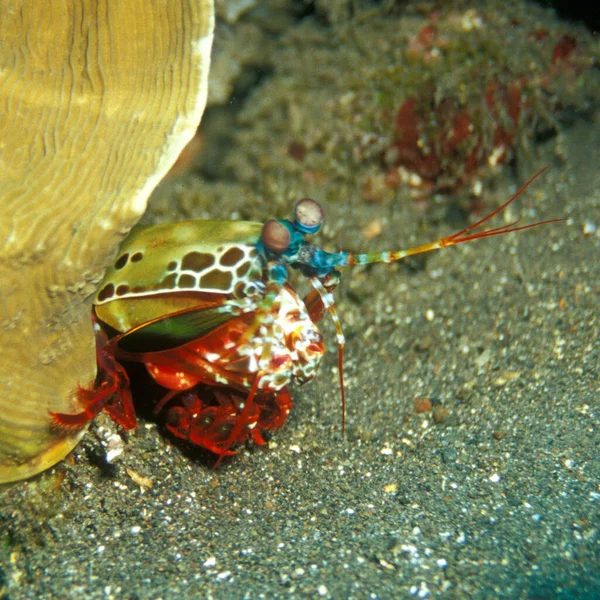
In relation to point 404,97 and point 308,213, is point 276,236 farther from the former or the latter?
point 404,97

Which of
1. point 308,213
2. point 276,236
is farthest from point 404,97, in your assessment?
point 276,236

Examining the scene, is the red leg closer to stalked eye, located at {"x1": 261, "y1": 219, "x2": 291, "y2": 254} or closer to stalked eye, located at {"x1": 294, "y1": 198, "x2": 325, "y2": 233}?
stalked eye, located at {"x1": 261, "y1": 219, "x2": 291, "y2": 254}

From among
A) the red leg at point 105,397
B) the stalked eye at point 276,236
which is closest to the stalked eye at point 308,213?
the stalked eye at point 276,236

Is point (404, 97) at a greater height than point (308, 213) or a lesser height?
A: lesser

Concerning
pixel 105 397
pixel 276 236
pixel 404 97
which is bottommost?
pixel 105 397

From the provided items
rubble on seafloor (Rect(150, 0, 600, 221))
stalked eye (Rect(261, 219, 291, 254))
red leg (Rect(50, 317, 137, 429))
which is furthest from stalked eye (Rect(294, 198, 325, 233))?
rubble on seafloor (Rect(150, 0, 600, 221))

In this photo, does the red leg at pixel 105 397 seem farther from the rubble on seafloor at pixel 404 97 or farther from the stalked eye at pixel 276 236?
the rubble on seafloor at pixel 404 97

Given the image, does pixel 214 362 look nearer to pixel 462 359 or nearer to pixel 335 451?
pixel 335 451
